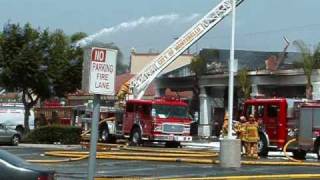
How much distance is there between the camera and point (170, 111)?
113 feet

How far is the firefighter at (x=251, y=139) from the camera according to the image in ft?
87.2

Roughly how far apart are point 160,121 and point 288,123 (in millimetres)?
7276

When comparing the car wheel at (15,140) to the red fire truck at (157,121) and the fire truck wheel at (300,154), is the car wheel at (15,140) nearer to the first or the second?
the red fire truck at (157,121)

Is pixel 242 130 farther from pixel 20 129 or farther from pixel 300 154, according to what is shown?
pixel 20 129

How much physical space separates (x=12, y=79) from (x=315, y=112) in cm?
2271

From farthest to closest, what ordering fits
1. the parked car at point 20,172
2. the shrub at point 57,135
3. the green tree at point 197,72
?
the green tree at point 197,72
the shrub at point 57,135
the parked car at point 20,172

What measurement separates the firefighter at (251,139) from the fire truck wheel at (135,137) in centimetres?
879

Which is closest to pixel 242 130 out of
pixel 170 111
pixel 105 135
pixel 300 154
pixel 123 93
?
pixel 300 154

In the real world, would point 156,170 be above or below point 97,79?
below

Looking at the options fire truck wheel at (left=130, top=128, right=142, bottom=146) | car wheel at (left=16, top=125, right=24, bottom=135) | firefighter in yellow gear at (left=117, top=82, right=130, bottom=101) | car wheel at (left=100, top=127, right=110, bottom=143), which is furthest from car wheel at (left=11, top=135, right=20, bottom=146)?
car wheel at (left=16, top=125, right=24, bottom=135)

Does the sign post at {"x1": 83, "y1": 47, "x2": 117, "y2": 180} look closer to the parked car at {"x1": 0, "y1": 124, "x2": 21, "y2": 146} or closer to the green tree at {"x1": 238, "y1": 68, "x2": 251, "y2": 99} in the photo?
the parked car at {"x1": 0, "y1": 124, "x2": 21, "y2": 146}

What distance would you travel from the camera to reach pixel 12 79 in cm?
4425

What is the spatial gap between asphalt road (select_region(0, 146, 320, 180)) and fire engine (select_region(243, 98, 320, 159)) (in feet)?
18.9

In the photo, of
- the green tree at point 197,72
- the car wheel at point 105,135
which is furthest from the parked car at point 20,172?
the green tree at point 197,72
